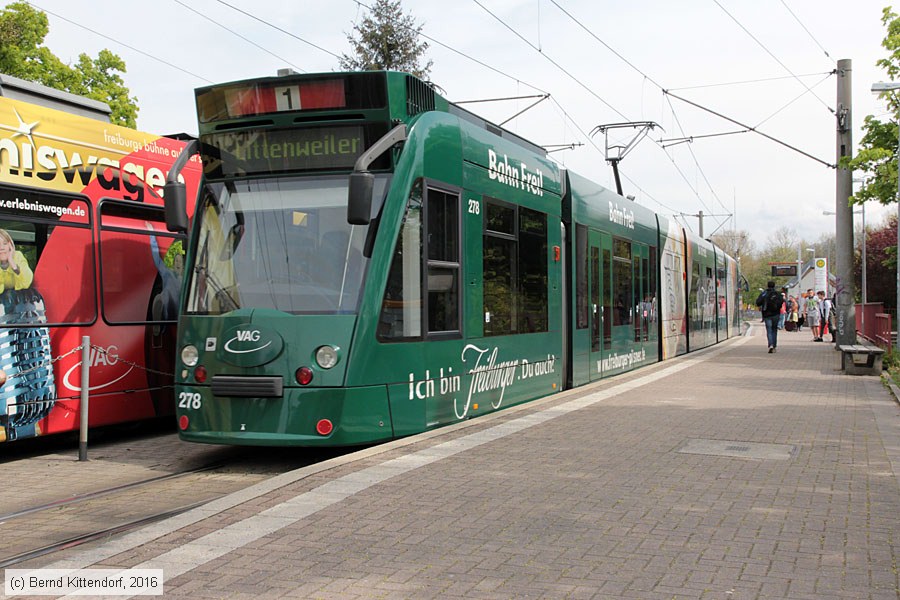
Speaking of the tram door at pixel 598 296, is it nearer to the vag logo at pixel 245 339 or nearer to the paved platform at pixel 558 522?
the paved platform at pixel 558 522

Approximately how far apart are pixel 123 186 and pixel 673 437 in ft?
20.4

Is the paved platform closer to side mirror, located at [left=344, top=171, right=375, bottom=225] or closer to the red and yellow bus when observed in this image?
side mirror, located at [left=344, top=171, right=375, bottom=225]

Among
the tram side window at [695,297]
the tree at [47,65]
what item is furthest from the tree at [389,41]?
the tram side window at [695,297]

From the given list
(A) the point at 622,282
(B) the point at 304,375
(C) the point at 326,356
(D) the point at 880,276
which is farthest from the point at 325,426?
(D) the point at 880,276

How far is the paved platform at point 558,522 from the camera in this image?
458 cm

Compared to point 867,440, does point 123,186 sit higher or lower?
higher

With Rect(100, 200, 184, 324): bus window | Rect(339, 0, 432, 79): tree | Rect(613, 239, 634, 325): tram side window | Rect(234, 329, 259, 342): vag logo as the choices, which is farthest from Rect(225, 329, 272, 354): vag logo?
Rect(339, 0, 432, 79): tree

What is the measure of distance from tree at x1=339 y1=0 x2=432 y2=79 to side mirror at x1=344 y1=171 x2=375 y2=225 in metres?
37.8

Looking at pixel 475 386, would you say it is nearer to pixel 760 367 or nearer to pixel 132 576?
pixel 132 576

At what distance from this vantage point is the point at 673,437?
916 cm

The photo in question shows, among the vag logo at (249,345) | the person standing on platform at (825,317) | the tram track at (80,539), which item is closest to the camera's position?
the tram track at (80,539)

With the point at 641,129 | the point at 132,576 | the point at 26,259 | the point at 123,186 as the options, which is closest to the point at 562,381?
the point at 123,186

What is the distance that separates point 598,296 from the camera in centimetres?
1452

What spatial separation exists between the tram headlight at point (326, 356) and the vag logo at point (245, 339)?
43cm
